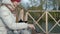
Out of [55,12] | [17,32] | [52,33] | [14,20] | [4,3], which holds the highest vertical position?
[4,3]

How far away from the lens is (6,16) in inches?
83.6

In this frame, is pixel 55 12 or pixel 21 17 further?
pixel 55 12

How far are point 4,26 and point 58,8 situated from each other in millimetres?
4542

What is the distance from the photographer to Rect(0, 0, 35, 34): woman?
7.00 ft

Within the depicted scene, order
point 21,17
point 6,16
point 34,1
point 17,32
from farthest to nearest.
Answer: point 34,1 → point 21,17 → point 17,32 → point 6,16

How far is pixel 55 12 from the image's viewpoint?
6586 millimetres

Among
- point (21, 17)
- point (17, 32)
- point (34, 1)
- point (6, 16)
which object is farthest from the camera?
point (34, 1)

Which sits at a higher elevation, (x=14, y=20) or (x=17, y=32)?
(x=14, y=20)

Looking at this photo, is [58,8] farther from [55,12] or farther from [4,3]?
[4,3]

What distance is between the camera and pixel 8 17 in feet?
6.96

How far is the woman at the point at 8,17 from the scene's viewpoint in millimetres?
2134

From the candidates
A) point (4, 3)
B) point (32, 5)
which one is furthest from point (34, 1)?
point (4, 3)

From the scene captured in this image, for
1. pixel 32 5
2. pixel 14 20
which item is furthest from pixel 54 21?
pixel 14 20

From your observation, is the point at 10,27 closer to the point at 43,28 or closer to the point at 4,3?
the point at 4,3
